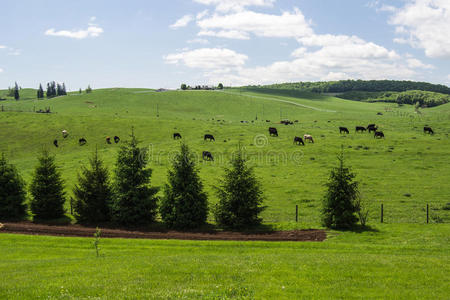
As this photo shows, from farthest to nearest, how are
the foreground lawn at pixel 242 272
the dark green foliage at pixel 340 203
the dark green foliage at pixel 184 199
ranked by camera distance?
the dark green foliage at pixel 184 199
the dark green foliage at pixel 340 203
the foreground lawn at pixel 242 272

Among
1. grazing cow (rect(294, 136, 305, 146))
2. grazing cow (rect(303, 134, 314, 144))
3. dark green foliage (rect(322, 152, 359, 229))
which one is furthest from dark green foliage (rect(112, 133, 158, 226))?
grazing cow (rect(303, 134, 314, 144))

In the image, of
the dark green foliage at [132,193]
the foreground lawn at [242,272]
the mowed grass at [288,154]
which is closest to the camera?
the foreground lawn at [242,272]

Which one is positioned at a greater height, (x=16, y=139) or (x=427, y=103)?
(x=427, y=103)

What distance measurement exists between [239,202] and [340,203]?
8.12 m

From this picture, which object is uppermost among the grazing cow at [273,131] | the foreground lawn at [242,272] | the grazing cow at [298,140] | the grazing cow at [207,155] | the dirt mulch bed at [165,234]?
the grazing cow at [273,131]

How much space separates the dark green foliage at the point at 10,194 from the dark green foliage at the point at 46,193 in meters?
2.04

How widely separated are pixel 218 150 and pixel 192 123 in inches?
1119

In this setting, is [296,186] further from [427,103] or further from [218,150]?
[427,103]

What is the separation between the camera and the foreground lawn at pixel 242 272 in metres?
13.2

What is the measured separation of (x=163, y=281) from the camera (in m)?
14.3


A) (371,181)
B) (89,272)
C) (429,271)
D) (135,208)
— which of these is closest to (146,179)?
(135,208)

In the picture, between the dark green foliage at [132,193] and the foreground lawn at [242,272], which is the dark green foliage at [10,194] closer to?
the dark green foliage at [132,193]

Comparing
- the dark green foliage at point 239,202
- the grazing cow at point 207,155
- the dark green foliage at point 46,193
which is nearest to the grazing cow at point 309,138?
the grazing cow at point 207,155

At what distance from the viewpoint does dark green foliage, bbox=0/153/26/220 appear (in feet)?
108
